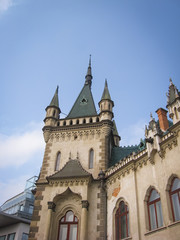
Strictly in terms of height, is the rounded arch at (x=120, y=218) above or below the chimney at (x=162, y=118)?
below

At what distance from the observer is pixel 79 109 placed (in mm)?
29312

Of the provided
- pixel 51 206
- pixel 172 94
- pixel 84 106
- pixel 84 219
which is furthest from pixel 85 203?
pixel 84 106

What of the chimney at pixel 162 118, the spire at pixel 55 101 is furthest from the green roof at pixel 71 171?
the spire at pixel 55 101

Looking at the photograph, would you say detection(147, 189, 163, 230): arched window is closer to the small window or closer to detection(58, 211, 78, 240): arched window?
detection(58, 211, 78, 240): arched window

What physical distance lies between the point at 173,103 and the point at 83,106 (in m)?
13.9

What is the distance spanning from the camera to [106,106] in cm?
2652

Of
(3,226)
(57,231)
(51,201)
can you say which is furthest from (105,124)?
(3,226)

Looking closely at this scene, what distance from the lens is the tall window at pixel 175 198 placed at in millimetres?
14406

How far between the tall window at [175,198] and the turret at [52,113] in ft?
48.5

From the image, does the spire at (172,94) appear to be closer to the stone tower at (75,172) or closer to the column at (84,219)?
the stone tower at (75,172)

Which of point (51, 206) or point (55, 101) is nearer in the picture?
point (51, 206)

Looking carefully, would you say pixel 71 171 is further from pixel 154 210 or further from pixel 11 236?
pixel 11 236

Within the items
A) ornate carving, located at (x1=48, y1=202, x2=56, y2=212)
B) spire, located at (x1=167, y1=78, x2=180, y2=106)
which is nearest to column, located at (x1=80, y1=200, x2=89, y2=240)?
ornate carving, located at (x1=48, y1=202, x2=56, y2=212)

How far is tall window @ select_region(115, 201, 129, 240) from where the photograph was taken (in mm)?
17438
